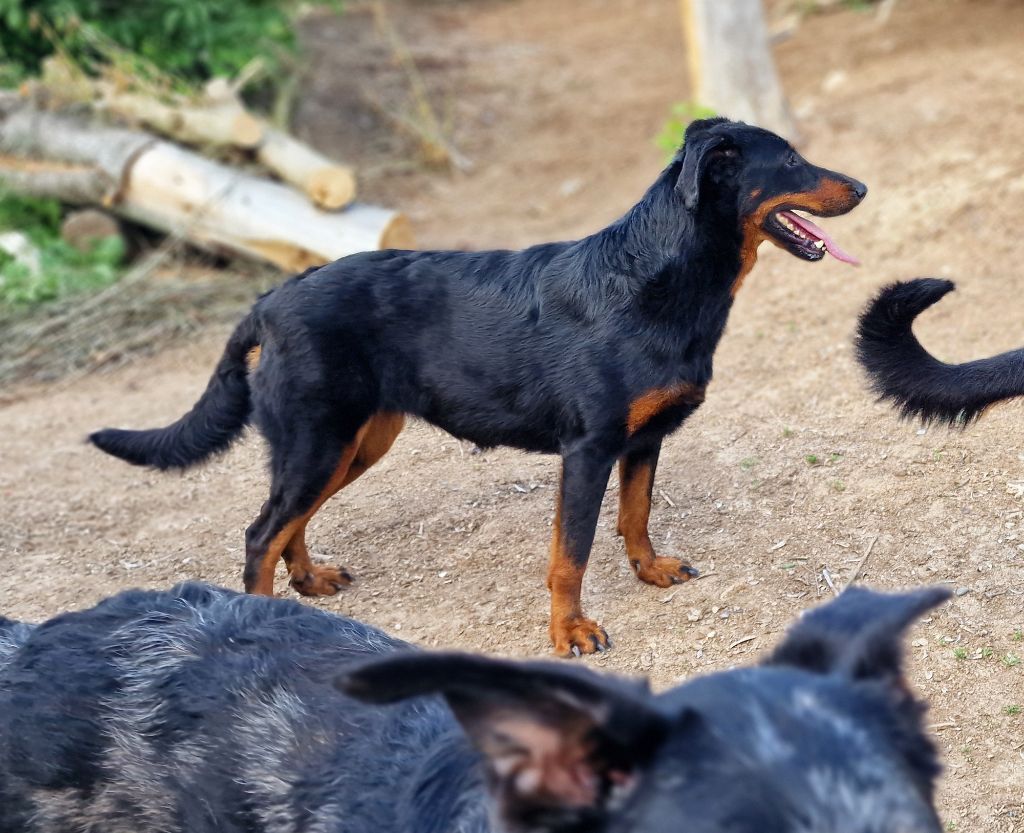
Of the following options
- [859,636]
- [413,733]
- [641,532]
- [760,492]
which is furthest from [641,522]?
[859,636]

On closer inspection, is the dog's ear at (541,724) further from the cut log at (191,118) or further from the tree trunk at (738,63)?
the tree trunk at (738,63)

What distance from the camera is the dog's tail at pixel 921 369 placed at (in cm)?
442

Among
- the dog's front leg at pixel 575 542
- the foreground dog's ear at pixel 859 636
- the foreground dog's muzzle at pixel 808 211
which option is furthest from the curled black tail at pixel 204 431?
the foreground dog's ear at pixel 859 636

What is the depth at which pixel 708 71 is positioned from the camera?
1009 cm

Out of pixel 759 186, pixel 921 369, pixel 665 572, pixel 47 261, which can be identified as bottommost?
pixel 47 261

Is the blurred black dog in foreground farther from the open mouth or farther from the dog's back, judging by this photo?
the open mouth

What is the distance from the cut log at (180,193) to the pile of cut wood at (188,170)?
10mm

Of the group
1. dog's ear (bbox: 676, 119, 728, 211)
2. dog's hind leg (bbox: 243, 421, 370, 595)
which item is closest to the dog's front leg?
dog's hind leg (bbox: 243, 421, 370, 595)

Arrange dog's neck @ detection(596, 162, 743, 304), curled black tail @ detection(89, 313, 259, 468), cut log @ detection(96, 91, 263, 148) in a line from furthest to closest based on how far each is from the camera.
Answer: cut log @ detection(96, 91, 263, 148) < curled black tail @ detection(89, 313, 259, 468) < dog's neck @ detection(596, 162, 743, 304)

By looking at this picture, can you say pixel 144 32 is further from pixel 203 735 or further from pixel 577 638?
pixel 203 735

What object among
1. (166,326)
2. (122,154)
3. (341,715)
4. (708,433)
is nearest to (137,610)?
(341,715)

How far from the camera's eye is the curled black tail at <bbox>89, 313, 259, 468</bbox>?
530cm

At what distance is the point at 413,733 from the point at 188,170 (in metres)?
7.93

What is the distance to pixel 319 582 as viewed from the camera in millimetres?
5418
